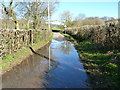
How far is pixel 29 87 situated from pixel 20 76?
4.44ft

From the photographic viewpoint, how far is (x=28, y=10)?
2094 centimetres

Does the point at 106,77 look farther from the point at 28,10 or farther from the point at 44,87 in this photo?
the point at 28,10

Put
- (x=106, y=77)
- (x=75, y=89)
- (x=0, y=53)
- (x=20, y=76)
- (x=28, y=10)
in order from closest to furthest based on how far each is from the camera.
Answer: (x=75, y=89) < (x=106, y=77) < (x=20, y=76) < (x=0, y=53) < (x=28, y=10)

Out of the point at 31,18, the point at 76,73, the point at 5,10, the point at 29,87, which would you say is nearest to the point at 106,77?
the point at 76,73

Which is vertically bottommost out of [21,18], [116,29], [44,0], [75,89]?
[75,89]

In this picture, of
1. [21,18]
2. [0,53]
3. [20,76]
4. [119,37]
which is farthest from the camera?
[21,18]

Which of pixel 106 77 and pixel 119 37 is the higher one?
pixel 119 37

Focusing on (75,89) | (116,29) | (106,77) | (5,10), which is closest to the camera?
Answer: (75,89)

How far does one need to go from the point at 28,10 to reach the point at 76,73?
18386 millimetres

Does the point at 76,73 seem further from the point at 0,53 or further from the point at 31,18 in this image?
the point at 31,18

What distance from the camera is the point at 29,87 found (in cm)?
432

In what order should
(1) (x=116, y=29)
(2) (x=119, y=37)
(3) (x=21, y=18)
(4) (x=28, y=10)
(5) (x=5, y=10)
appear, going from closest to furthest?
(2) (x=119, y=37), (1) (x=116, y=29), (5) (x=5, y=10), (3) (x=21, y=18), (4) (x=28, y=10)

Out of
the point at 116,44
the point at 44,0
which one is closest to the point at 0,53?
the point at 116,44

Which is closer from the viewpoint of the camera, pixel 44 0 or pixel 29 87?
pixel 29 87
